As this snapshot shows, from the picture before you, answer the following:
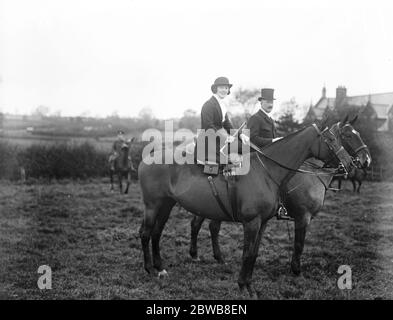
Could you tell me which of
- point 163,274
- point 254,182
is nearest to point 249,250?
point 254,182

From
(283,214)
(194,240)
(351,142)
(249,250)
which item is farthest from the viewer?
(194,240)

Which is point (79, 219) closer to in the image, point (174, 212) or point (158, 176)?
point (174, 212)

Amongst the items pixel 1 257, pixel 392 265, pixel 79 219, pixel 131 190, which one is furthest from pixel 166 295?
pixel 131 190

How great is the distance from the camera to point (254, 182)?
6.31m

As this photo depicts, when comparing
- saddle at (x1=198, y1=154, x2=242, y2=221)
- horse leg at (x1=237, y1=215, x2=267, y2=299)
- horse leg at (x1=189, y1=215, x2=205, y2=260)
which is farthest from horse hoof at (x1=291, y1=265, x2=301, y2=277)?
horse leg at (x1=189, y1=215, x2=205, y2=260)

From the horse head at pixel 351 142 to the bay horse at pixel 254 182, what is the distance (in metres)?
0.29

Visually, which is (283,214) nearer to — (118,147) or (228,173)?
(228,173)

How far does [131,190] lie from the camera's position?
19.7 meters

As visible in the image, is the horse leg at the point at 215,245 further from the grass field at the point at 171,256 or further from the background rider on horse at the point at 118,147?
the background rider on horse at the point at 118,147

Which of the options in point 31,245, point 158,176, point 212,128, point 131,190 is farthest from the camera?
point 131,190

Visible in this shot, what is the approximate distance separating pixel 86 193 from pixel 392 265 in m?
12.8

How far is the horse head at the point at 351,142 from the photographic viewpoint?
6.71m

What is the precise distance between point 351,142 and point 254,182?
1793mm

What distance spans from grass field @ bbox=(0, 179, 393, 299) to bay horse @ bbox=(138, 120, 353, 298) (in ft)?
2.24
